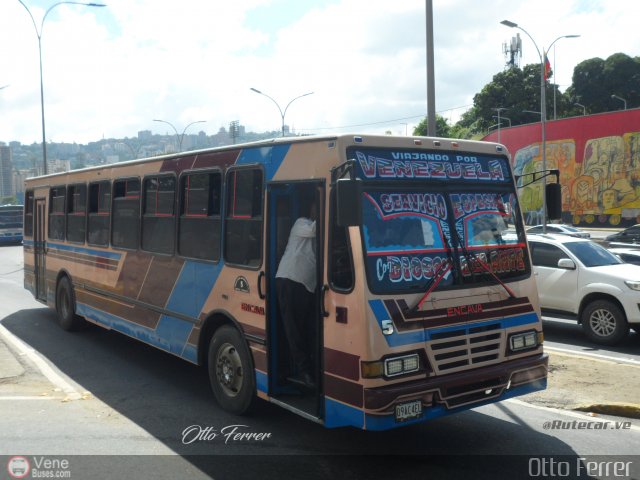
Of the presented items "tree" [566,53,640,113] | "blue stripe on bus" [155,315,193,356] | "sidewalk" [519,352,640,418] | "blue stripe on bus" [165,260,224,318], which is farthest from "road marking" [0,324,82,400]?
"tree" [566,53,640,113]

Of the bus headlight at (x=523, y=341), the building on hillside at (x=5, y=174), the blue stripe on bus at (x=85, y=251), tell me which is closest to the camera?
the bus headlight at (x=523, y=341)

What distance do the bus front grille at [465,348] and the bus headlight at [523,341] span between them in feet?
0.48

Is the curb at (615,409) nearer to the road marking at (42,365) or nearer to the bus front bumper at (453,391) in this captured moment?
the bus front bumper at (453,391)

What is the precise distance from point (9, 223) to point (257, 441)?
37.7m

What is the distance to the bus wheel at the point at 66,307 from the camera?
11.4 m

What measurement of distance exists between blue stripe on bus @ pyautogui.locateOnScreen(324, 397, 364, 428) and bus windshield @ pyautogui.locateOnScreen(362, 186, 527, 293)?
98 centimetres

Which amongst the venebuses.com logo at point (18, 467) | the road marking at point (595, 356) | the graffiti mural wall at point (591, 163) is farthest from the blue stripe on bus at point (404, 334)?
the graffiti mural wall at point (591, 163)

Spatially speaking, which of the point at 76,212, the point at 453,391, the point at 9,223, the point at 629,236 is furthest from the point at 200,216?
the point at 9,223

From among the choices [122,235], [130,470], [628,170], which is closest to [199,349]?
[130,470]

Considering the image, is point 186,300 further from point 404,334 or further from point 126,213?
point 404,334

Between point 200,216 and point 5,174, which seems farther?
point 5,174

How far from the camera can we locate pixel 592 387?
761 cm

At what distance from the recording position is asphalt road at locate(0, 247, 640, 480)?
5.48 m

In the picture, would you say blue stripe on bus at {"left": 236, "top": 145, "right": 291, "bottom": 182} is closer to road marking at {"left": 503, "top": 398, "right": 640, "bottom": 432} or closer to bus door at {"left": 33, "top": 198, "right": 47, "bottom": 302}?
road marking at {"left": 503, "top": 398, "right": 640, "bottom": 432}
